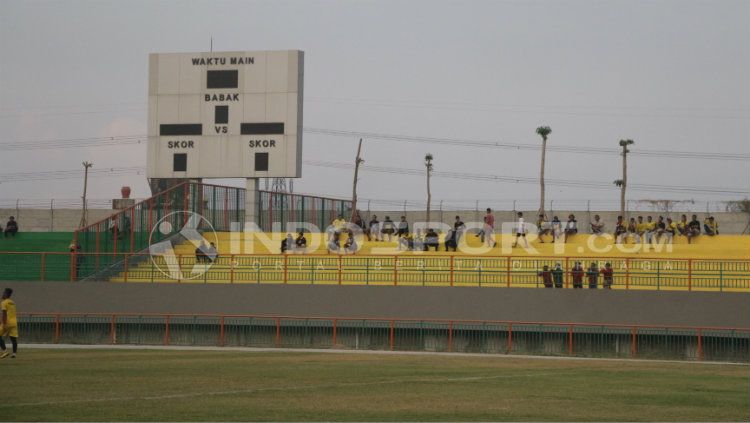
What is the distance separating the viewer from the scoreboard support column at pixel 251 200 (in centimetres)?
4327

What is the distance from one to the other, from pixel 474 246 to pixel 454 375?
2141 centimetres

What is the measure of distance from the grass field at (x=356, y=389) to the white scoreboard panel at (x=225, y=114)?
16570 millimetres

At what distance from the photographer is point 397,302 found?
36.4m

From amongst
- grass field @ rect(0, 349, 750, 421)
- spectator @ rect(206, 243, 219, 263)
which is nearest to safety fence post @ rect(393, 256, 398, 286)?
spectator @ rect(206, 243, 219, 263)

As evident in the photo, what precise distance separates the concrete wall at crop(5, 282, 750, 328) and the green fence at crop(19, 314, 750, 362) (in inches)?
92.2

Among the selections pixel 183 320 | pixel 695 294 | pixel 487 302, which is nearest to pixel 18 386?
pixel 183 320

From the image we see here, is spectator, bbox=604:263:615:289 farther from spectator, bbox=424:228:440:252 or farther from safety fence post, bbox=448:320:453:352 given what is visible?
spectator, bbox=424:228:440:252

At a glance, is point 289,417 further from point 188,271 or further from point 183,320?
point 188,271

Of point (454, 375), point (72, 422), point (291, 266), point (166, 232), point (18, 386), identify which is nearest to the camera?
point (72, 422)

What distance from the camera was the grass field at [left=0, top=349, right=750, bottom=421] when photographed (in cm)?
1483

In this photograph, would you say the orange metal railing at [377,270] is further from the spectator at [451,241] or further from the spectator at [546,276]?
the spectator at [451,241]

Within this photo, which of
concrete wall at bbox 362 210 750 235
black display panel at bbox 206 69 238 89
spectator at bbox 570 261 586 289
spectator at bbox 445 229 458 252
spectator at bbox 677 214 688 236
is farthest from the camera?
concrete wall at bbox 362 210 750 235

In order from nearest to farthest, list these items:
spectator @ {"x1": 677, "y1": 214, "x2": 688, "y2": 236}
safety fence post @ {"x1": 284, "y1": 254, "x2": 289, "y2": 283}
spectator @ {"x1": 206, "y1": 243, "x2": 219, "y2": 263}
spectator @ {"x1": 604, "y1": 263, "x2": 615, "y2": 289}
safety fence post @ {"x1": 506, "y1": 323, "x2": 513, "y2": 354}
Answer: safety fence post @ {"x1": 506, "y1": 323, "x2": 513, "y2": 354} → spectator @ {"x1": 604, "y1": 263, "x2": 615, "y2": 289} → safety fence post @ {"x1": 284, "y1": 254, "x2": 289, "y2": 283} → spectator @ {"x1": 206, "y1": 243, "x2": 219, "y2": 263} → spectator @ {"x1": 677, "y1": 214, "x2": 688, "y2": 236}

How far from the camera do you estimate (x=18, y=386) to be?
17.9m
